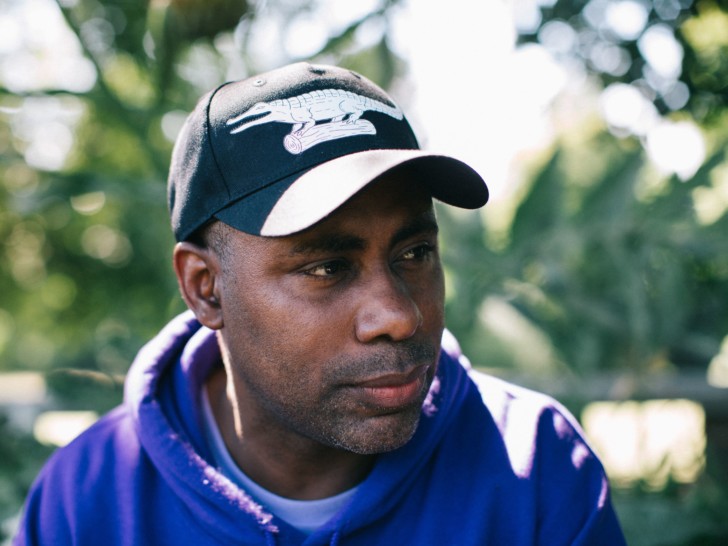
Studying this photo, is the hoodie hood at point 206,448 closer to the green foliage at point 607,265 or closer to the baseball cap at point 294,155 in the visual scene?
the baseball cap at point 294,155

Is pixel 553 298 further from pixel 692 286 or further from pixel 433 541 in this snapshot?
pixel 433 541

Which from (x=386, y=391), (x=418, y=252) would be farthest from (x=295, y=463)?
(x=418, y=252)

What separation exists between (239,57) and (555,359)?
3.95 ft

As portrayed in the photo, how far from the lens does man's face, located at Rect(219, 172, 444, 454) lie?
3.66ft

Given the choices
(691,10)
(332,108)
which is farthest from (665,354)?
(332,108)

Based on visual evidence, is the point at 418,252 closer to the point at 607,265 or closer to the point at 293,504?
the point at 293,504

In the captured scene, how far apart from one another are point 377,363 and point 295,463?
33 centimetres

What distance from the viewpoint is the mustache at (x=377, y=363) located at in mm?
1104

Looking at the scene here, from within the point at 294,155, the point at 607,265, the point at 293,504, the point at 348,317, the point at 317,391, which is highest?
the point at 294,155

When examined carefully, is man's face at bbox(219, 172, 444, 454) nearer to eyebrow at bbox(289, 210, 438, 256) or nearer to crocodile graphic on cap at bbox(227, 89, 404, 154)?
eyebrow at bbox(289, 210, 438, 256)

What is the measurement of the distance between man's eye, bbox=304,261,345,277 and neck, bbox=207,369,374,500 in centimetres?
32

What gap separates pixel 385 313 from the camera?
3.59 ft

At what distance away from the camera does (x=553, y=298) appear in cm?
208

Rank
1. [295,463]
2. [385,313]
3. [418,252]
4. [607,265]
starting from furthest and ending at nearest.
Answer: [607,265]
[295,463]
[418,252]
[385,313]
